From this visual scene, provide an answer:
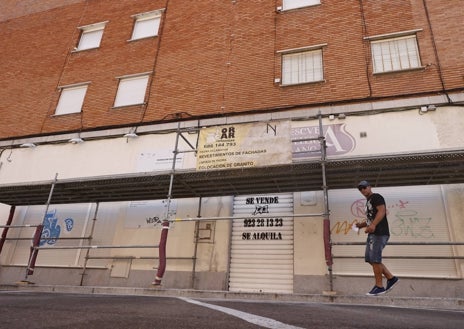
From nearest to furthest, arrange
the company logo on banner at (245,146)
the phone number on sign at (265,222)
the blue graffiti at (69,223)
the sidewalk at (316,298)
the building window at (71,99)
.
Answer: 1. the sidewalk at (316,298)
2. the company logo on banner at (245,146)
3. the phone number on sign at (265,222)
4. the blue graffiti at (69,223)
5. the building window at (71,99)

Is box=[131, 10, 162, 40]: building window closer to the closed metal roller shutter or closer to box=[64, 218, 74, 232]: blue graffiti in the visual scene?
box=[64, 218, 74, 232]: blue graffiti

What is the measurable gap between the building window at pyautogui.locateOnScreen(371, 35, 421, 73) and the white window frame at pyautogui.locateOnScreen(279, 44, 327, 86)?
171 centimetres

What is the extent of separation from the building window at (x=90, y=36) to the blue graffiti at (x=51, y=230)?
7.97 metres

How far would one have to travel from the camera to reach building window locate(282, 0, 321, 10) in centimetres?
1266

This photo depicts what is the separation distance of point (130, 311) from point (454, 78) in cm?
1030

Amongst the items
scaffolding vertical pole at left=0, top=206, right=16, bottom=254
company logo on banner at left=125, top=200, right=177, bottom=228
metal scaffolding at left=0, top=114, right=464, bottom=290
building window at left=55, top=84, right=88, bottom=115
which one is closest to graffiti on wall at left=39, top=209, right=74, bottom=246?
metal scaffolding at left=0, top=114, right=464, bottom=290


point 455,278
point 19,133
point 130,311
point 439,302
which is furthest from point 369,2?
point 19,133

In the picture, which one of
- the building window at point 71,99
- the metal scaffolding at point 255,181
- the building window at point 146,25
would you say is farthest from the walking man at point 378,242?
the building window at point 146,25

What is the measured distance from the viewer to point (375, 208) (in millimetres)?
6082

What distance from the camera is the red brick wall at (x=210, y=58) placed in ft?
34.8

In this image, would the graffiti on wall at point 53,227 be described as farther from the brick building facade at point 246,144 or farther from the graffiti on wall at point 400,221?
the graffiti on wall at point 400,221

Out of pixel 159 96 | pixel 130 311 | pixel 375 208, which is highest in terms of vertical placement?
pixel 159 96

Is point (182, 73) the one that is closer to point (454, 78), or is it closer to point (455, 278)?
point (454, 78)

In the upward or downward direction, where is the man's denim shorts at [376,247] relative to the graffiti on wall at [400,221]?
downward
